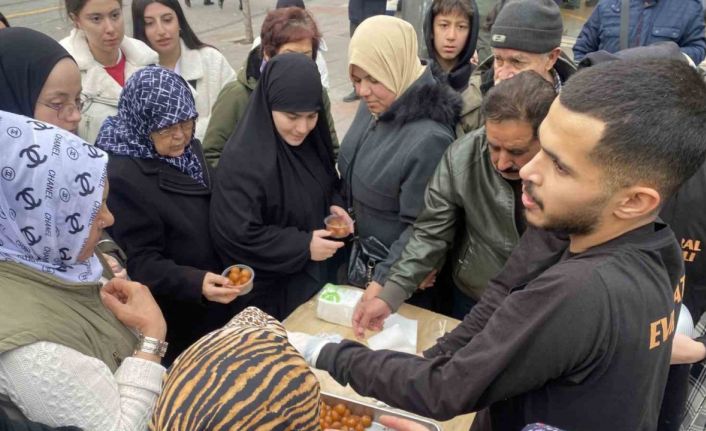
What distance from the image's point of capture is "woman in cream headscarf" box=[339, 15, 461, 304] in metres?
2.40

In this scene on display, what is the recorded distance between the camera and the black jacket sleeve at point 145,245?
2.22m

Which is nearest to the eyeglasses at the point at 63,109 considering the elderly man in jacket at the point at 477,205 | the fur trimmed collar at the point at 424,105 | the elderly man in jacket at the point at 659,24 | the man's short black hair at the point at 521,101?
the fur trimmed collar at the point at 424,105

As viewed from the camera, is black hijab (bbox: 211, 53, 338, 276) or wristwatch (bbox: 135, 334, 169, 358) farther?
black hijab (bbox: 211, 53, 338, 276)

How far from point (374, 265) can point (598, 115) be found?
165 cm

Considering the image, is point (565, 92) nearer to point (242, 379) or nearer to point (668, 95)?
point (668, 95)

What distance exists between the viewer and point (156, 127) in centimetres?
227

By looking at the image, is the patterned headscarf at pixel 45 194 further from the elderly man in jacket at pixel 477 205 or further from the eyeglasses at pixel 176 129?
the elderly man in jacket at pixel 477 205

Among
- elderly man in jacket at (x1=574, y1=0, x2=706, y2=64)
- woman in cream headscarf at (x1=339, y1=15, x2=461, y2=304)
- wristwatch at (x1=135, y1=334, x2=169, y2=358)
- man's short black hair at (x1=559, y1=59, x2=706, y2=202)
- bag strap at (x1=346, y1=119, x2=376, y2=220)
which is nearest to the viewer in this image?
man's short black hair at (x1=559, y1=59, x2=706, y2=202)

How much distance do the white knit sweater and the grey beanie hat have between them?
7.85 feet

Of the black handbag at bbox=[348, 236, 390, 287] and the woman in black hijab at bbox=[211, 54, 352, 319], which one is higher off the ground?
the woman in black hijab at bbox=[211, 54, 352, 319]

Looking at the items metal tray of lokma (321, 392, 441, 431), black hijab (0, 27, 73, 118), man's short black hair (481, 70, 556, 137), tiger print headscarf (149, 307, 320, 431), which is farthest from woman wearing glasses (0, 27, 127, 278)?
man's short black hair (481, 70, 556, 137)

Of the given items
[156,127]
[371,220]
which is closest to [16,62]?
[156,127]

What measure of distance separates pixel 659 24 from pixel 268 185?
132 inches

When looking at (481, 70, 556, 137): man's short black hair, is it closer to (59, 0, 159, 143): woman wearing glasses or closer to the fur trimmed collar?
the fur trimmed collar
